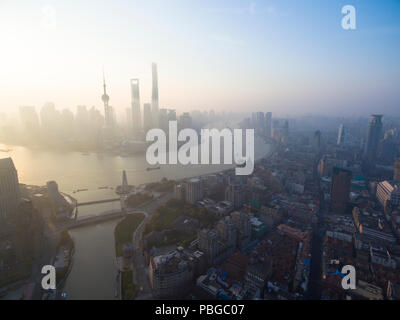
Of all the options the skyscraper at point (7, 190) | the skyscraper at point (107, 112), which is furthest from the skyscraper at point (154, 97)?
the skyscraper at point (7, 190)

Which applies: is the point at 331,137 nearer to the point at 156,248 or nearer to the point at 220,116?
the point at 220,116

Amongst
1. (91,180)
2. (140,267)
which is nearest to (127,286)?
(140,267)

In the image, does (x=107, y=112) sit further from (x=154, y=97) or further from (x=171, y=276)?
(x=171, y=276)

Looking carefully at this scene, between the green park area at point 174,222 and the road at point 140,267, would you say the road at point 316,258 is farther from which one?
the road at point 140,267

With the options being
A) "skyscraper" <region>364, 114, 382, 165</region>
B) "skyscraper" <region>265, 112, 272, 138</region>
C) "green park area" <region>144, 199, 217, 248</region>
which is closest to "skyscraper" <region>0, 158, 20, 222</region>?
"green park area" <region>144, 199, 217, 248</region>
